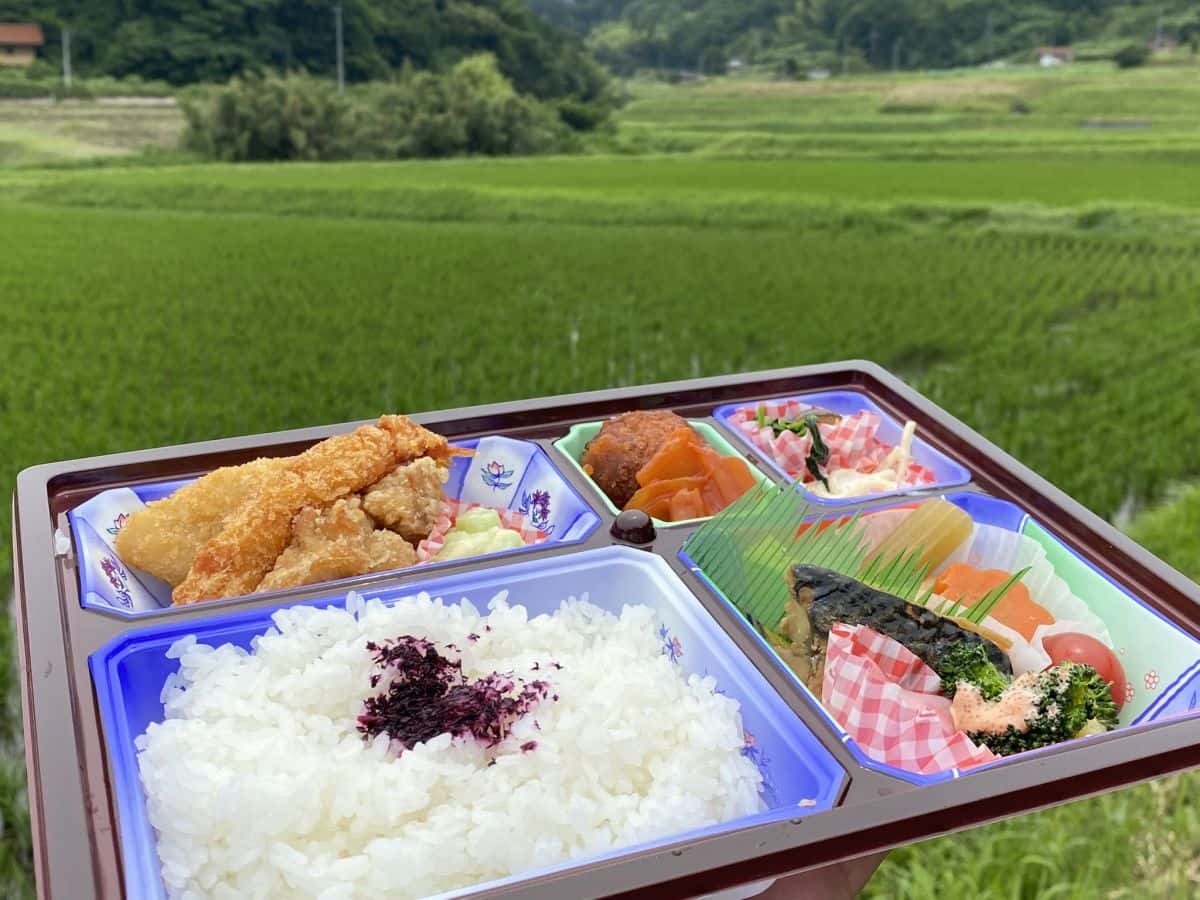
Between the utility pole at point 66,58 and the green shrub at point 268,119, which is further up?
the utility pole at point 66,58

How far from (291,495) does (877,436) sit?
4.69ft

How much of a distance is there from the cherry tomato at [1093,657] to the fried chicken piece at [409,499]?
1.21m

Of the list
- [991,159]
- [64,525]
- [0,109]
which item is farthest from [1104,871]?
[991,159]

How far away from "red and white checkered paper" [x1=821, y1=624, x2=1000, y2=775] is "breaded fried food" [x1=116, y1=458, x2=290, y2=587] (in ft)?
3.85

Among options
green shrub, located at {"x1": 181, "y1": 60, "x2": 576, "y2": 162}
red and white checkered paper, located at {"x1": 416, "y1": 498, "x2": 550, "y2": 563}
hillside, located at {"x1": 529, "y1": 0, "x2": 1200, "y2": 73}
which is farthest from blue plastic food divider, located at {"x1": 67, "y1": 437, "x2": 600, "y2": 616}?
hillside, located at {"x1": 529, "y1": 0, "x2": 1200, "y2": 73}

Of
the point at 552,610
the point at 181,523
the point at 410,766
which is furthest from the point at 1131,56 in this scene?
the point at 410,766

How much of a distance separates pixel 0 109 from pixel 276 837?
820 cm

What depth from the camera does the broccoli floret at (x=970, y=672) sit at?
1523 millimetres

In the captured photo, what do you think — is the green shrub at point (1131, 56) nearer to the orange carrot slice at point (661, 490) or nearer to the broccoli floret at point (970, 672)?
the orange carrot slice at point (661, 490)

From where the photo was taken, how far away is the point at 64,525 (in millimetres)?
1888

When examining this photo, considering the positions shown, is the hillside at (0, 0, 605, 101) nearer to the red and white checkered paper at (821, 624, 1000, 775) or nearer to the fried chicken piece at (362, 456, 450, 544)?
the fried chicken piece at (362, 456, 450, 544)

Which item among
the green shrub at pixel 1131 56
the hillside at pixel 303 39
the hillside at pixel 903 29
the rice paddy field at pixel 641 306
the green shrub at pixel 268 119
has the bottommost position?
the rice paddy field at pixel 641 306

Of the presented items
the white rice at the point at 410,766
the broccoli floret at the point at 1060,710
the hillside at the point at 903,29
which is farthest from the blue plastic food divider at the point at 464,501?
the hillside at the point at 903,29

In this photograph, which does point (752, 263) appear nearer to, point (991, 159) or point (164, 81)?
point (164, 81)
